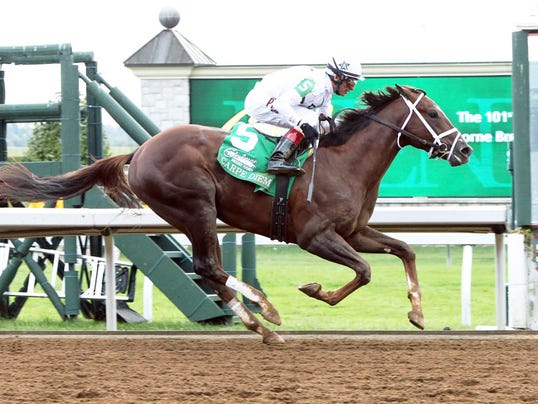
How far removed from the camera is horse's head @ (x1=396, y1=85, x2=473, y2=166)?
6660mm

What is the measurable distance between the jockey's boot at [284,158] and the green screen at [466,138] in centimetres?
791

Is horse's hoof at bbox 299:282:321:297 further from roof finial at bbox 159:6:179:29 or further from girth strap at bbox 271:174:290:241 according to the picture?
roof finial at bbox 159:6:179:29

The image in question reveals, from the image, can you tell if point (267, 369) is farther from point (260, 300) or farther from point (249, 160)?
point (249, 160)

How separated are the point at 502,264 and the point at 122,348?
2.72 m

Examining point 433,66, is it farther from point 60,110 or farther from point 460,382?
point 460,382

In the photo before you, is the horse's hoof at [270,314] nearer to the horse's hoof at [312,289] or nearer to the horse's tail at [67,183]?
the horse's hoof at [312,289]

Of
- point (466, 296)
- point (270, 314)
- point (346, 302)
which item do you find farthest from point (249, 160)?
point (346, 302)

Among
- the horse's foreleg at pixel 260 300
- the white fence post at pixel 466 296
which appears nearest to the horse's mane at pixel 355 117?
the horse's foreleg at pixel 260 300

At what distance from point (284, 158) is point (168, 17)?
10314 mm

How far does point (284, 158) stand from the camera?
6.48 metres

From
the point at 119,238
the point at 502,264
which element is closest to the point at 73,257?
the point at 119,238

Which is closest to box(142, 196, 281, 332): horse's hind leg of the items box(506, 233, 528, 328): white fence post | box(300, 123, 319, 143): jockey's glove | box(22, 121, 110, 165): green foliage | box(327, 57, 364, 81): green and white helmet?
box(300, 123, 319, 143): jockey's glove

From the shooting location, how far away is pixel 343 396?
4.59 meters

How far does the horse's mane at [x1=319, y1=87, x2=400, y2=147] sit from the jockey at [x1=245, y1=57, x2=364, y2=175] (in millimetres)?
110
